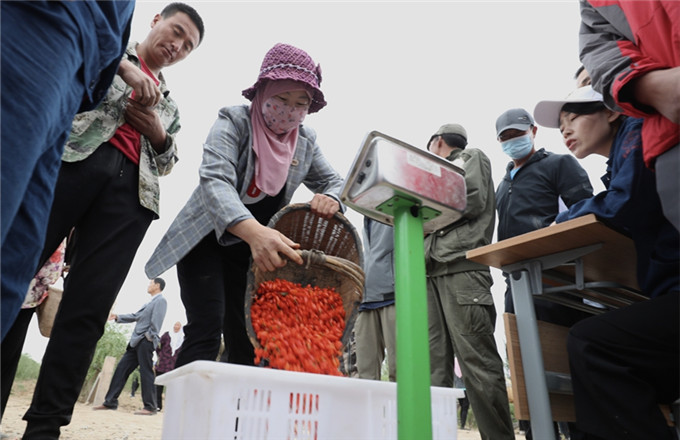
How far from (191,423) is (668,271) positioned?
1.24 m

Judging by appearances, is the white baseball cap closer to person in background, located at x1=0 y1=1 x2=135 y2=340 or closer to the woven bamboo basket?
the woven bamboo basket

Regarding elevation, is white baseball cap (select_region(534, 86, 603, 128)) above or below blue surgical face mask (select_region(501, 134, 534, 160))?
below

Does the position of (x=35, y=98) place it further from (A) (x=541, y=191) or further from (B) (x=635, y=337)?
(A) (x=541, y=191)

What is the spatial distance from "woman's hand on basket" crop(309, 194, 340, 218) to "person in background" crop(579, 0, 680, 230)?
0.95 metres

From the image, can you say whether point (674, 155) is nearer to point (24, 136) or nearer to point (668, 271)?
point (668, 271)

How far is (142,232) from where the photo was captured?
A: 5.34ft

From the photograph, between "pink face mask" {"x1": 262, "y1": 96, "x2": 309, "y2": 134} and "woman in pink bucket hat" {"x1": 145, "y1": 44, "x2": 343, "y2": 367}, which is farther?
"pink face mask" {"x1": 262, "y1": 96, "x2": 309, "y2": 134}

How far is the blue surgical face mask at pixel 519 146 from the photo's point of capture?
2.75 m

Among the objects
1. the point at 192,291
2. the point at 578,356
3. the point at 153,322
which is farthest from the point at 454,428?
the point at 153,322

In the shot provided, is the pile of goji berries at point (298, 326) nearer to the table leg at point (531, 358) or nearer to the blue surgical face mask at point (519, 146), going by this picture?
the table leg at point (531, 358)

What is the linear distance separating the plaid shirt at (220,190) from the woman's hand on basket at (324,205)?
87 mm

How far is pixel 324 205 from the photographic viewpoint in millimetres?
1721

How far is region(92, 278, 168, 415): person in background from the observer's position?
21.5 ft

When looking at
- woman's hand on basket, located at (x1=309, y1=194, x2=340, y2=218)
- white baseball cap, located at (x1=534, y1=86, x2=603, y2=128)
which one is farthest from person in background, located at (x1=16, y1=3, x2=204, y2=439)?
white baseball cap, located at (x1=534, y1=86, x2=603, y2=128)
